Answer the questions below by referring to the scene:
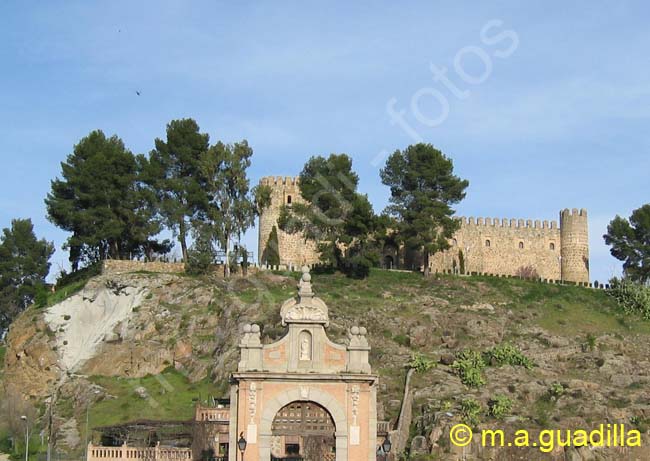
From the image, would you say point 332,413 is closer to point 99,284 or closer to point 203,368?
point 203,368

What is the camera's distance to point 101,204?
6962 centimetres

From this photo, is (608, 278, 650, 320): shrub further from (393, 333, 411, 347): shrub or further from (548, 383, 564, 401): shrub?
(548, 383, 564, 401): shrub

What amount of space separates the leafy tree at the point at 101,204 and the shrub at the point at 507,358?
2415cm

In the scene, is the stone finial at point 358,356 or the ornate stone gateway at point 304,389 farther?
the stone finial at point 358,356

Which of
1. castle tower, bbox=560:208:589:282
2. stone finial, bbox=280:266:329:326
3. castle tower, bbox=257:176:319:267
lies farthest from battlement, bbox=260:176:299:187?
stone finial, bbox=280:266:329:326

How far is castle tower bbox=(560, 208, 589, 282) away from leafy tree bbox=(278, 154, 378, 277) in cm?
2017

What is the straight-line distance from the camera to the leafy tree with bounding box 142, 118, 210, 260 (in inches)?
2739

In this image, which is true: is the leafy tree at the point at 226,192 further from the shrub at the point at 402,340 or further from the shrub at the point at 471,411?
the shrub at the point at 471,411

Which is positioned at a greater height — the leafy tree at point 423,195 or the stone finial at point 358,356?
the leafy tree at point 423,195

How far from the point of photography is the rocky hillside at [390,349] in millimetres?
50531

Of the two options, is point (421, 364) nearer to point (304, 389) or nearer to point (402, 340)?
point (402, 340)

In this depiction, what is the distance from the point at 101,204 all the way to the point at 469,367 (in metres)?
28.1

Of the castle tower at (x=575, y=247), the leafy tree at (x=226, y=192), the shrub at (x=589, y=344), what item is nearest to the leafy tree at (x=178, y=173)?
the leafy tree at (x=226, y=192)

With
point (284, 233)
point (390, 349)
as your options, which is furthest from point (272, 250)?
point (390, 349)
